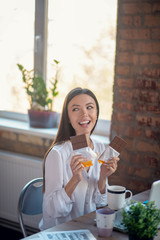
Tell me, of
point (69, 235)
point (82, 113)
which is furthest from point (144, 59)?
point (69, 235)

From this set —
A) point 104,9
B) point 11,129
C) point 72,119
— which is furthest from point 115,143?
point 11,129

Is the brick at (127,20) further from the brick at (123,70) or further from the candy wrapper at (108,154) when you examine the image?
the candy wrapper at (108,154)

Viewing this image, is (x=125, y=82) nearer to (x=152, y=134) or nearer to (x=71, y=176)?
(x=152, y=134)

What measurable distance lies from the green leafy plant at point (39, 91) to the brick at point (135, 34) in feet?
2.46

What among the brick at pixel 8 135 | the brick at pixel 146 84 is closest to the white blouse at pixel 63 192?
the brick at pixel 146 84

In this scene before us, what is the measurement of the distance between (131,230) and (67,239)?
0.89 feet

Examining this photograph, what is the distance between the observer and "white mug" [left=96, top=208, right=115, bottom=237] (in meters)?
1.48

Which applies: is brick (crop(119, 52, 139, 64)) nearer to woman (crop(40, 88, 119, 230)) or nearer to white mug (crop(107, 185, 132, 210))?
woman (crop(40, 88, 119, 230))

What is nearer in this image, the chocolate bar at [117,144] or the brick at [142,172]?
the chocolate bar at [117,144]

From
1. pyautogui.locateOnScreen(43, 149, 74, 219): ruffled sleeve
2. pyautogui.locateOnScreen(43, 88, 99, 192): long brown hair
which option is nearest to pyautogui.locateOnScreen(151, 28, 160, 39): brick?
pyautogui.locateOnScreen(43, 88, 99, 192): long brown hair

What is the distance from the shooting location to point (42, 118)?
123 inches

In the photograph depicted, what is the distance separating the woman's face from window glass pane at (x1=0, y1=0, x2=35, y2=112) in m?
1.53

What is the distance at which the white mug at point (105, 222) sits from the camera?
4.87 feet

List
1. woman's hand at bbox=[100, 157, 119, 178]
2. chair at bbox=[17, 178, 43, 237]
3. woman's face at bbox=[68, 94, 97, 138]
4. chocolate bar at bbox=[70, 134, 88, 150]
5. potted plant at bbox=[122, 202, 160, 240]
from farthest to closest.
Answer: chair at bbox=[17, 178, 43, 237] → woman's face at bbox=[68, 94, 97, 138] → woman's hand at bbox=[100, 157, 119, 178] → chocolate bar at bbox=[70, 134, 88, 150] → potted plant at bbox=[122, 202, 160, 240]
